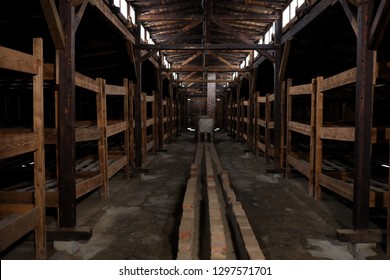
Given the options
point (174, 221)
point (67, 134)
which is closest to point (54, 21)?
point (67, 134)

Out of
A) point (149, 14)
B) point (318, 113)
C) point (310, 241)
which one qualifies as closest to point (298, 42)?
point (318, 113)

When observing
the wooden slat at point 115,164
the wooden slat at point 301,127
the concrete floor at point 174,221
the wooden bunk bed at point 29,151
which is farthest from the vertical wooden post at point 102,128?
the wooden slat at point 301,127

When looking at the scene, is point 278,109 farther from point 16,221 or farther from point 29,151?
point 16,221

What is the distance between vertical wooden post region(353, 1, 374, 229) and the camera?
4.39 meters

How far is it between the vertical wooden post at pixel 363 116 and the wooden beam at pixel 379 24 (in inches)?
4.3

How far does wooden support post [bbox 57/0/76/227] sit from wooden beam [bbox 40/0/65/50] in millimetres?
103

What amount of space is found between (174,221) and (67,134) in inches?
88.2

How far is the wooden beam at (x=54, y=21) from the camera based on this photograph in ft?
13.9

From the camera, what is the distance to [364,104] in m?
4.43

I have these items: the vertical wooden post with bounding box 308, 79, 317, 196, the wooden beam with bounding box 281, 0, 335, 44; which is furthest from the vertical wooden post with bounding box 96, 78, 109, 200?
the wooden beam with bounding box 281, 0, 335, 44

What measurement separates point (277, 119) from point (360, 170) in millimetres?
5617

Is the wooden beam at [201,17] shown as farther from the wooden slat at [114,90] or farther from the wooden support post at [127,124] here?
the wooden slat at [114,90]

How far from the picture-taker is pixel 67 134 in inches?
187

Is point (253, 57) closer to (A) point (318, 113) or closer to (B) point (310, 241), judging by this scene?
(A) point (318, 113)
